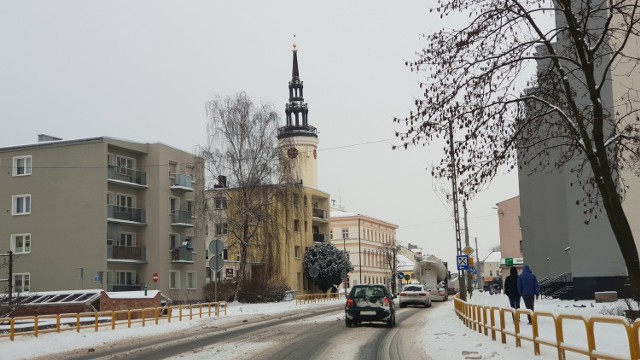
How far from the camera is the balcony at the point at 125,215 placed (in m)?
49.3

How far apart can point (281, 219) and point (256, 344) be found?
107 feet

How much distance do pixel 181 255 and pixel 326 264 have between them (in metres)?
21.5

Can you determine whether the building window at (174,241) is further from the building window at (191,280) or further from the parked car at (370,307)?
the parked car at (370,307)

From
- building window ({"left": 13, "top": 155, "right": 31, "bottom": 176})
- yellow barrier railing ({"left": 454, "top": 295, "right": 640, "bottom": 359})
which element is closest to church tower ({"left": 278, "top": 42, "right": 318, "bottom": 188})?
building window ({"left": 13, "top": 155, "right": 31, "bottom": 176})

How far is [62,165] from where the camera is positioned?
49.7 metres

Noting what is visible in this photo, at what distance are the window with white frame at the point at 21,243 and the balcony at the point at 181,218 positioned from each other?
10705 millimetres

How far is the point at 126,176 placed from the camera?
51531 millimetres

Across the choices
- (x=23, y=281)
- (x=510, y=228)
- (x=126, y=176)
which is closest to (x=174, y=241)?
(x=126, y=176)

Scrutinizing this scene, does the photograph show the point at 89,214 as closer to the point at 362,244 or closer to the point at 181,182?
the point at 181,182

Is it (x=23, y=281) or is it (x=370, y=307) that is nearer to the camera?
(x=370, y=307)

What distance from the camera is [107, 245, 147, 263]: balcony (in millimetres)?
48562

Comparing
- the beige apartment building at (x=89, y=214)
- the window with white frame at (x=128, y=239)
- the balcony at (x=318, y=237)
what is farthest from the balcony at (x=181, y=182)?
the balcony at (x=318, y=237)

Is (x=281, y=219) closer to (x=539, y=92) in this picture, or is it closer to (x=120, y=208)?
(x=120, y=208)

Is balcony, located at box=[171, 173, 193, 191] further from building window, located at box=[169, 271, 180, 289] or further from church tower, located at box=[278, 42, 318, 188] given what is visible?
church tower, located at box=[278, 42, 318, 188]
